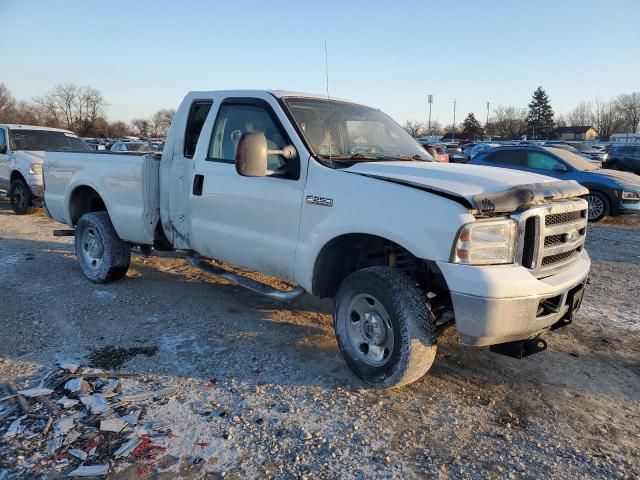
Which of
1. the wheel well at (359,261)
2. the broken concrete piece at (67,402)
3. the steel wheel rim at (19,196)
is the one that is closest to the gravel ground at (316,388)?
the broken concrete piece at (67,402)

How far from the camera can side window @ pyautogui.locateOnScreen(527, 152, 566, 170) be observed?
→ 12.0m

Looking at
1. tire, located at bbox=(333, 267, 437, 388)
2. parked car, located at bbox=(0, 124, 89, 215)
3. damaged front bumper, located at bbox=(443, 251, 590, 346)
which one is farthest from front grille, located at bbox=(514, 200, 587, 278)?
parked car, located at bbox=(0, 124, 89, 215)

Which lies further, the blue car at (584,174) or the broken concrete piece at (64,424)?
the blue car at (584,174)

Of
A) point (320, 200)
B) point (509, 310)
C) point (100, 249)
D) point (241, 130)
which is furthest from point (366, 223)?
point (100, 249)

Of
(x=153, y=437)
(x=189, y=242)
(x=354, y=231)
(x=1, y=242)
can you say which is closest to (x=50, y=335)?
(x=189, y=242)

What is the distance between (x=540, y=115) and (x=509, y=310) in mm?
93438

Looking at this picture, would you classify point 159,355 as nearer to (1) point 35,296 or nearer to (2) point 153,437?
(2) point 153,437

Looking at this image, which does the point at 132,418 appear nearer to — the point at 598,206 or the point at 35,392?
the point at 35,392

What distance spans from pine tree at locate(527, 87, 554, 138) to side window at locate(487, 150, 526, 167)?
80190 mm

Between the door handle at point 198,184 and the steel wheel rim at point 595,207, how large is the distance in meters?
9.87

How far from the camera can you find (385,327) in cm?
352

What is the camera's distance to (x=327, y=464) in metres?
2.79

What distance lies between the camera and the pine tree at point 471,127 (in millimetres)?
83000

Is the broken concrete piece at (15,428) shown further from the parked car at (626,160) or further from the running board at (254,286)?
the parked car at (626,160)
